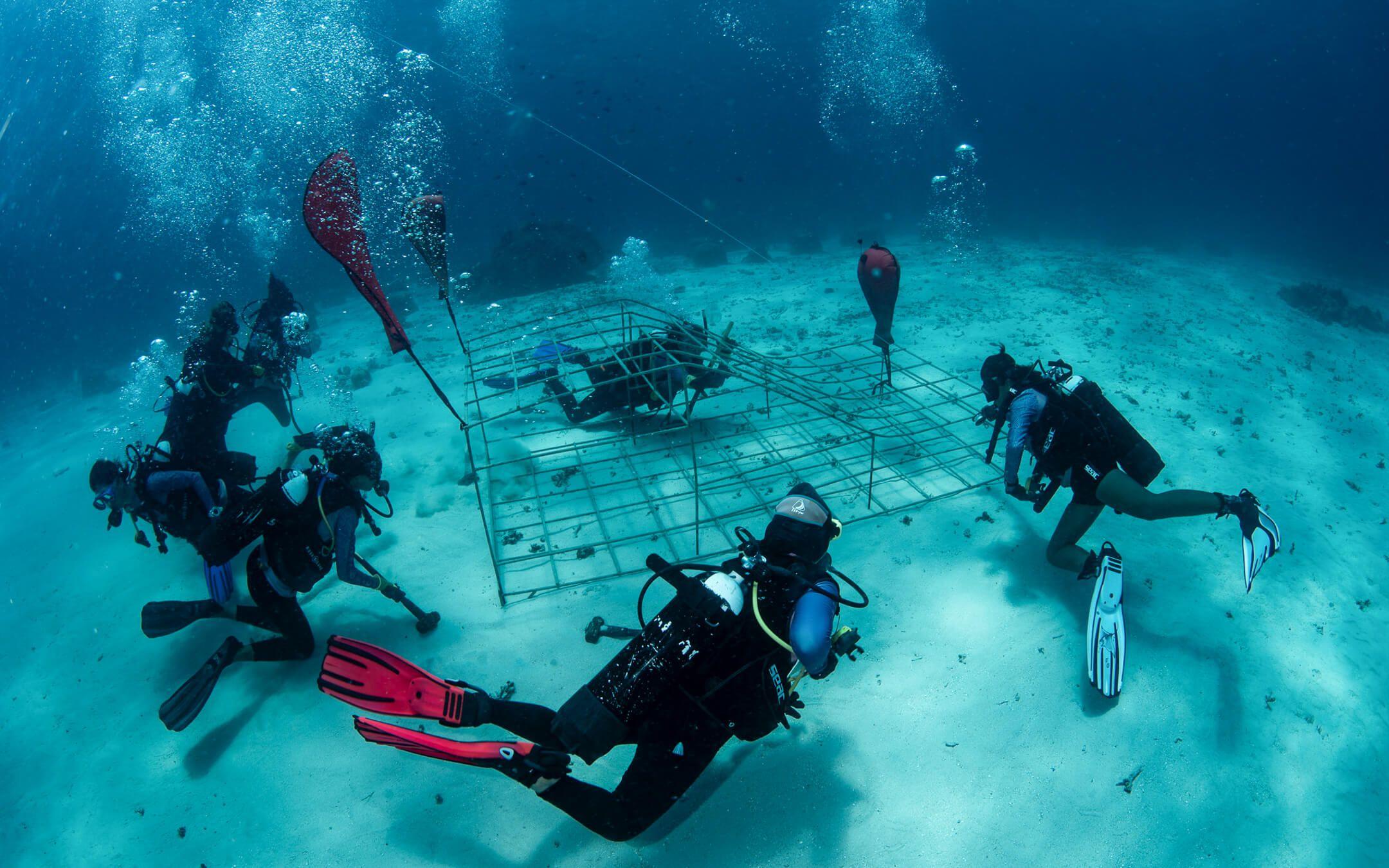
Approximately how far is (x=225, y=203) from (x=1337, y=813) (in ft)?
192

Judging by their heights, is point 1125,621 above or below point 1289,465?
above

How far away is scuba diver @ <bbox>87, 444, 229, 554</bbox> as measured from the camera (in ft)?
17.0

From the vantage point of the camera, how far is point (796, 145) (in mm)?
74188

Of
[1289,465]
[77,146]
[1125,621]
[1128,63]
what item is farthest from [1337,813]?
[1128,63]

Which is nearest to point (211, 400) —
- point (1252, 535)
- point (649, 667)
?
point (649, 667)

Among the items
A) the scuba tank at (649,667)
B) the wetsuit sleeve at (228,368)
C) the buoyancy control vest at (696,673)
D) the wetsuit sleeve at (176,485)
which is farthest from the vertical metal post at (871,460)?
the wetsuit sleeve at (228,368)

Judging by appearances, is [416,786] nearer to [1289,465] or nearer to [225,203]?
[1289,465]

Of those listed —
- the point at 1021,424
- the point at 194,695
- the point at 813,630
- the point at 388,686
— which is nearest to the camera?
the point at 813,630

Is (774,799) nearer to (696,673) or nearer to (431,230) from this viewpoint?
(696,673)

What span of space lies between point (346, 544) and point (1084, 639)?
5.68m

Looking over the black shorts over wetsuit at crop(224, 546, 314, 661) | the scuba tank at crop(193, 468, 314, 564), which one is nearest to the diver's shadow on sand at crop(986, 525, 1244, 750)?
the scuba tank at crop(193, 468, 314, 564)

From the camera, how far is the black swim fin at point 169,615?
180 inches

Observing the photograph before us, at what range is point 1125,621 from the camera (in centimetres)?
466

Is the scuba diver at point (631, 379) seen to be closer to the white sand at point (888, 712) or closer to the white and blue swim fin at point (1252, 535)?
the white sand at point (888, 712)
